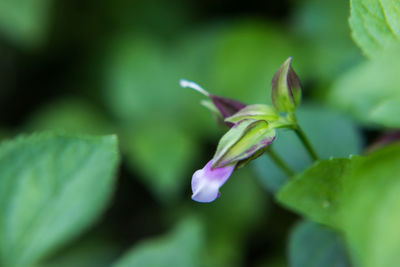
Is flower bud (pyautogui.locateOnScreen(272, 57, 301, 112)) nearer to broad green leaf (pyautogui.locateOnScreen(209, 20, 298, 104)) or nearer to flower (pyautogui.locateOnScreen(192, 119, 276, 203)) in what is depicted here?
flower (pyautogui.locateOnScreen(192, 119, 276, 203))

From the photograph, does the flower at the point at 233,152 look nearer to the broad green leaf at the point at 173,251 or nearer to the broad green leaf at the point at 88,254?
the broad green leaf at the point at 173,251

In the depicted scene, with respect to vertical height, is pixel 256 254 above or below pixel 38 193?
below

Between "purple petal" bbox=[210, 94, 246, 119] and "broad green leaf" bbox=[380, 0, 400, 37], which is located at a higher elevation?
"purple petal" bbox=[210, 94, 246, 119]

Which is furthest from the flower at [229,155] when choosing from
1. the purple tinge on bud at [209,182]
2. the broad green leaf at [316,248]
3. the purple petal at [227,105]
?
the broad green leaf at [316,248]

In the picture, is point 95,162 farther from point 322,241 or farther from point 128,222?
point 128,222

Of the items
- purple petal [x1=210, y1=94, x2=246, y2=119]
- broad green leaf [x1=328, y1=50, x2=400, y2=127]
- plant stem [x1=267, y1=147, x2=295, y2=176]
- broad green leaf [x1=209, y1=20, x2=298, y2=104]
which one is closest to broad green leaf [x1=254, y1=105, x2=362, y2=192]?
plant stem [x1=267, y1=147, x2=295, y2=176]

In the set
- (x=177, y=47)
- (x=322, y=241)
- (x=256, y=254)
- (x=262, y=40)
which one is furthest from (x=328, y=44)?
(x=322, y=241)

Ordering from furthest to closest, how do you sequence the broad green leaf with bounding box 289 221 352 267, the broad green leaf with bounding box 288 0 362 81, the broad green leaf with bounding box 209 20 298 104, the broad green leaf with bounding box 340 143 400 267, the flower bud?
the broad green leaf with bounding box 209 20 298 104
the broad green leaf with bounding box 288 0 362 81
the broad green leaf with bounding box 289 221 352 267
the flower bud
the broad green leaf with bounding box 340 143 400 267
